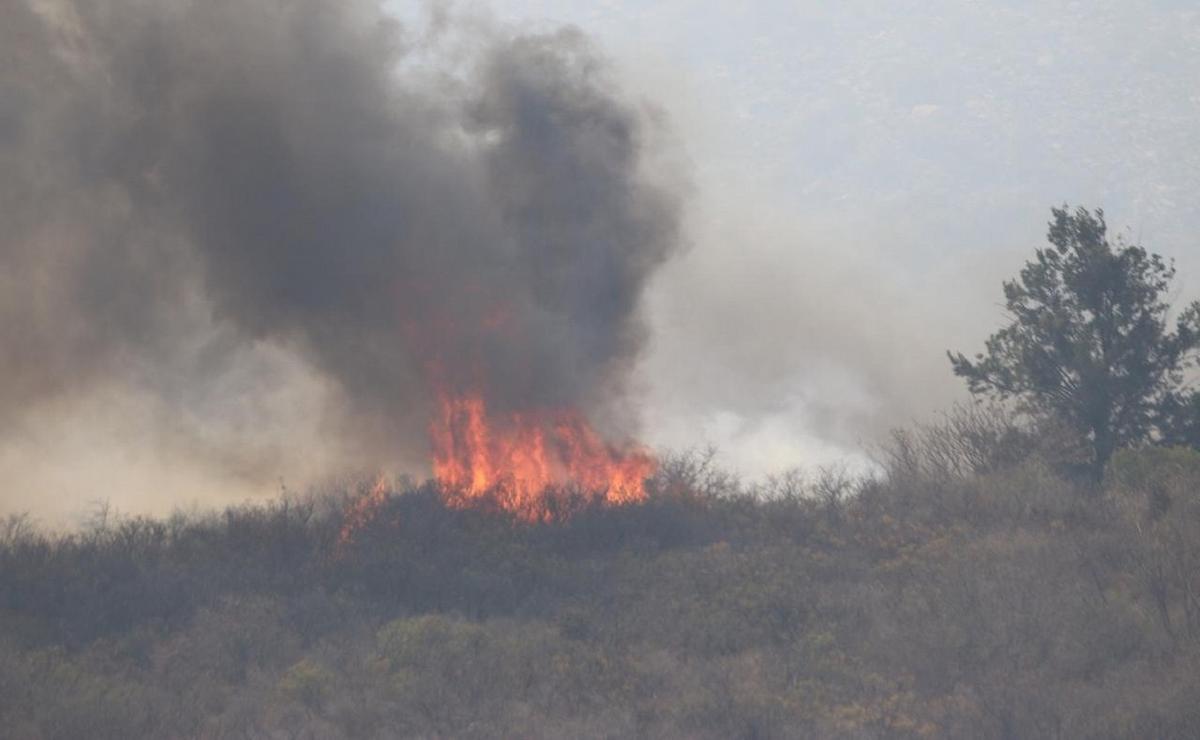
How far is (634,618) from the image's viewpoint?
2156 cm

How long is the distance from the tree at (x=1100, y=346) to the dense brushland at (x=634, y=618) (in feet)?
20.1

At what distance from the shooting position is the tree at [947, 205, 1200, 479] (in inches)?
1382

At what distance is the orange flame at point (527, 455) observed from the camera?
2762 centimetres

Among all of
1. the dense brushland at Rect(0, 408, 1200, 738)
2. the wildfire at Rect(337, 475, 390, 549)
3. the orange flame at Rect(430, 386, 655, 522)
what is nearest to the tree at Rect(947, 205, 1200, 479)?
the dense brushland at Rect(0, 408, 1200, 738)

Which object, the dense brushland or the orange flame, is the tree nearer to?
the dense brushland

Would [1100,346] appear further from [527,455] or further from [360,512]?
[360,512]

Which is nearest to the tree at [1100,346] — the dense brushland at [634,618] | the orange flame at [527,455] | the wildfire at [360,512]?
the dense brushland at [634,618]

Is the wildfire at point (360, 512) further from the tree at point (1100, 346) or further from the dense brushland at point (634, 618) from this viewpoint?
the tree at point (1100, 346)

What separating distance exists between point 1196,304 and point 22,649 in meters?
31.6

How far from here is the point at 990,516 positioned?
A: 1041 inches

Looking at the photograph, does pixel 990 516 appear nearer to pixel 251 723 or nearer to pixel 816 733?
pixel 816 733

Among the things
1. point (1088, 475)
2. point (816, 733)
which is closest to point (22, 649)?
point (816, 733)

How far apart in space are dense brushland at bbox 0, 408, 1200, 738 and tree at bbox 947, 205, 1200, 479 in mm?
6120

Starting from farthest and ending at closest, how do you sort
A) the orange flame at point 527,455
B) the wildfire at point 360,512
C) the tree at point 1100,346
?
1. the tree at point 1100,346
2. the orange flame at point 527,455
3. the wildfire at point 360,512
